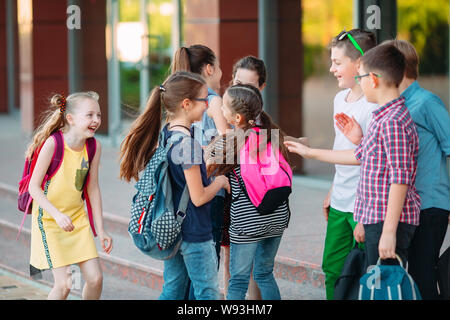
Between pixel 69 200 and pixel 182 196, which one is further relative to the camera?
pixel 69 200

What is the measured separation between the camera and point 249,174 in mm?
3961

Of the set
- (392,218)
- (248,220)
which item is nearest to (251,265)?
(248,220)

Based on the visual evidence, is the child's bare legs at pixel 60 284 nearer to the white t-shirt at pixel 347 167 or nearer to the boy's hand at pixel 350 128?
the white t-shirt at pixel 347 167

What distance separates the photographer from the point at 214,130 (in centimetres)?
452

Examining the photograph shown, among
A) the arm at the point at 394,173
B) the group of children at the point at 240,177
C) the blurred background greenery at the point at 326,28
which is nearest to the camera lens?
the arm at the point at 394,173

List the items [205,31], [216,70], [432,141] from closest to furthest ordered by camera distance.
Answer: [432,141]
[216,70]
[205,31]

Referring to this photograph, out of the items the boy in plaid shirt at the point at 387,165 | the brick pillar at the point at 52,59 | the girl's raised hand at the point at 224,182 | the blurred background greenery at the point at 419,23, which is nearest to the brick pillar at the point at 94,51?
the brick pillar at the point at 52,59

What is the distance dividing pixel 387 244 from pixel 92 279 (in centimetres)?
158

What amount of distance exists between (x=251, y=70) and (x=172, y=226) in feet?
4.32

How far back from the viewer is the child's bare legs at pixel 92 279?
4.04 metres

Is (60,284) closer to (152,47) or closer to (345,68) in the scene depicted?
(345,68)

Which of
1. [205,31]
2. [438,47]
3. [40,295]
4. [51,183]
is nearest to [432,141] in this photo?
[51,183]

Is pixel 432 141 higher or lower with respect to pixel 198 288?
higher
